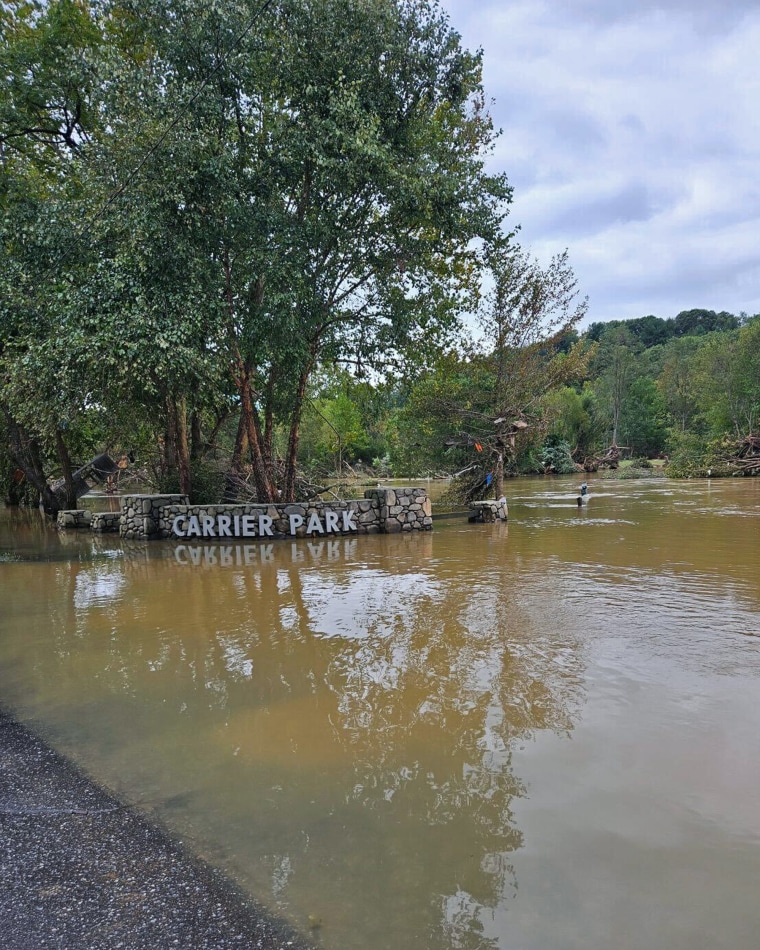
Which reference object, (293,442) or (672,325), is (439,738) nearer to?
(293,442)

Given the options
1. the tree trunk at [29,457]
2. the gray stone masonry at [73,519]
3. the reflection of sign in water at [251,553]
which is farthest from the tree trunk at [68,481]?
the reflection of sign in water at [251,553]

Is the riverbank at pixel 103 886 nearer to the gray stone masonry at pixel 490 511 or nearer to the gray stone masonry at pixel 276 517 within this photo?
the gray stone masonry at pixel 276 517

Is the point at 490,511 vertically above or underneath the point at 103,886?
above

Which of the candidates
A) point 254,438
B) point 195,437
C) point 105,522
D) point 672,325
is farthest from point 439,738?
point 672,325

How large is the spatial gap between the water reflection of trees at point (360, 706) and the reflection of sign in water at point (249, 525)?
14.3 feet

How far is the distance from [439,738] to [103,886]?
6.45 ft

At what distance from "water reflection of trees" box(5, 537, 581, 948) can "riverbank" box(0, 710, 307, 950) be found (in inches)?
10.6

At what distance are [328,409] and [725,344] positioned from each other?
26833mm

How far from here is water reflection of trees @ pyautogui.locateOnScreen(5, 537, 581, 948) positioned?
8.55ft

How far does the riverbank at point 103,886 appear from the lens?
2.21 metres

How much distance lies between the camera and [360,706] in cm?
434

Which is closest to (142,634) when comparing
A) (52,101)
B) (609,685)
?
(609,685)

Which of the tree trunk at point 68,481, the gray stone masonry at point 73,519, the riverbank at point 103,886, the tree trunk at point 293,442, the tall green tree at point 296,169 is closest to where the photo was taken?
the riverbank at point 103,886

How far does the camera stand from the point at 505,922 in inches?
90.6
